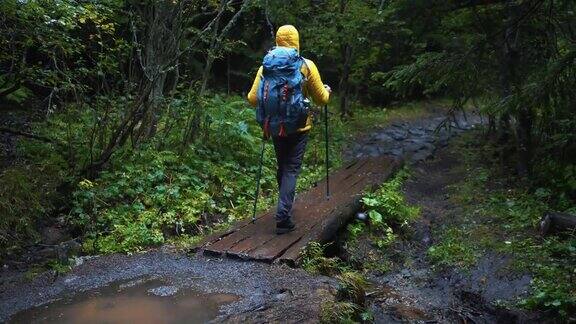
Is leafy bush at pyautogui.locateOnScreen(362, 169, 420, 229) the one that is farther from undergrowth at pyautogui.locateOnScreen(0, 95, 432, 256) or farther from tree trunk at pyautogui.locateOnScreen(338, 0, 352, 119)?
tree trunk at pyautogui.locateOnScreen(338, 0, 352, 119)

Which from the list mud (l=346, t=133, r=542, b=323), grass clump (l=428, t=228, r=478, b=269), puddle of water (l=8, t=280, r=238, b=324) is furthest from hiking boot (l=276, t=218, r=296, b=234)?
grass clump (l=428, t=228, r=478, b=269)

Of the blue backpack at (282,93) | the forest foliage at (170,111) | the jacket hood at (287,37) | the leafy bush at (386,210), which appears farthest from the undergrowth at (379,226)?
the jacket hood at (287,37)

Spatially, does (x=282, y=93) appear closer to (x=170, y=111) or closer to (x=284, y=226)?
(x=284, y=226)

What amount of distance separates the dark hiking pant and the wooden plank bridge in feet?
1.14

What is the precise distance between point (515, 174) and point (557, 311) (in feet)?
16.8

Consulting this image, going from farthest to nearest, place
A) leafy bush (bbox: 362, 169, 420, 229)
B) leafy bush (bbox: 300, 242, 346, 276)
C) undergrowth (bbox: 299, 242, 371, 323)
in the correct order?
Answer: leafy bush (bbox: 362, 169, 420, 229)
leafy bush (bbox: 300, 242, 346, 276)
undergrowth (bbox: 299, 242, 371, 323)

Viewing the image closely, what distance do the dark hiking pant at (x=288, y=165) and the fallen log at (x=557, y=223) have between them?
3.30 m

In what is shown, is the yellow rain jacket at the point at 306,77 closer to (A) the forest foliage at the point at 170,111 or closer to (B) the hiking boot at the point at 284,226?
(B) the hiking boot at the point at 284,226

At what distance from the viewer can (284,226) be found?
684 cm

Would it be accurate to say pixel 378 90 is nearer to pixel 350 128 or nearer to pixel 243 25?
pixel 350 128

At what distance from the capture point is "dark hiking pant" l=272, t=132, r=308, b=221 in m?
6.77

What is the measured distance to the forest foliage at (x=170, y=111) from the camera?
22.4 ft

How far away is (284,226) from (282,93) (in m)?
1.72

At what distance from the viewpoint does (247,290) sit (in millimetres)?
5332
